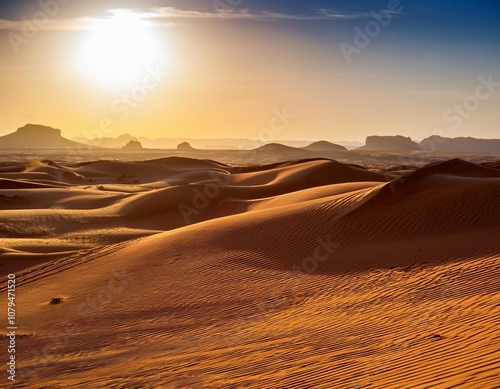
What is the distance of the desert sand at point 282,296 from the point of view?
264 inches

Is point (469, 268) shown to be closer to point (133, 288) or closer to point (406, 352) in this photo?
point (406, 352)

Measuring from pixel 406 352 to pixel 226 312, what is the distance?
4.00 m

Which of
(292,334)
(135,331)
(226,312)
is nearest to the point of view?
(292,334)

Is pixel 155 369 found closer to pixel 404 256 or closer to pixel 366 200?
pixel 404 256

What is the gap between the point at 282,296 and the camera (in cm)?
1045

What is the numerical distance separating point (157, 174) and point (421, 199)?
4173 centimetres

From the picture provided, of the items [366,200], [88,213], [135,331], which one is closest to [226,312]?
[135,331]

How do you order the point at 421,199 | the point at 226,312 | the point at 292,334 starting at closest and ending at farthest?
the point at 292,334
the point at 226,312
the point at 421,199

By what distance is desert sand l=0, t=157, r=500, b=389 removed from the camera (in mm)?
6695

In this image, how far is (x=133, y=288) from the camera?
11.8 meters

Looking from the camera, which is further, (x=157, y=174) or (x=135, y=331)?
(x=157, y=174)

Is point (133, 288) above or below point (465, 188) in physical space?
below

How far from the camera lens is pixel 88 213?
25.2 meters

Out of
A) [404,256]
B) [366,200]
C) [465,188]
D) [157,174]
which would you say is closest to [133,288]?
[404,256]
